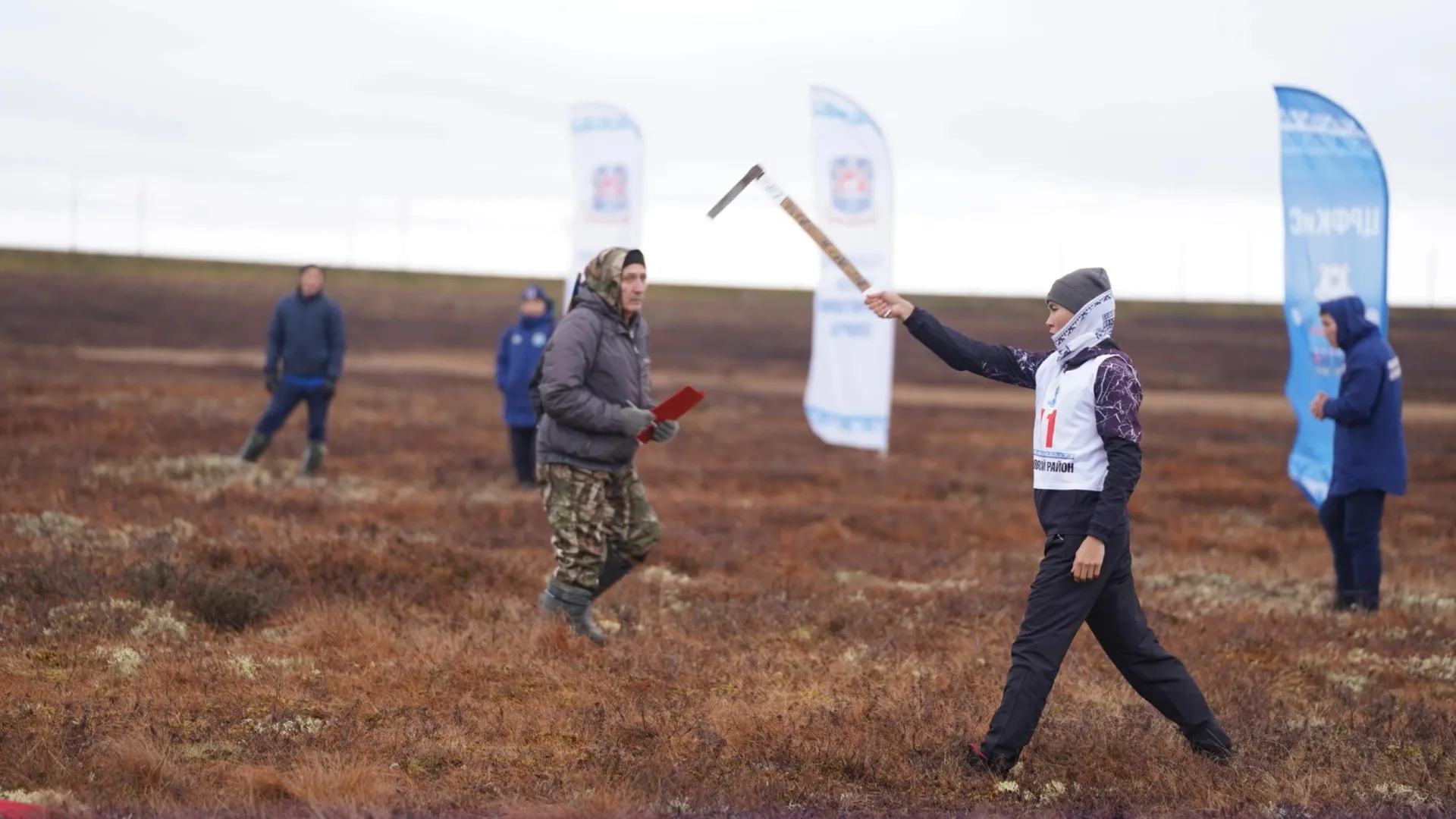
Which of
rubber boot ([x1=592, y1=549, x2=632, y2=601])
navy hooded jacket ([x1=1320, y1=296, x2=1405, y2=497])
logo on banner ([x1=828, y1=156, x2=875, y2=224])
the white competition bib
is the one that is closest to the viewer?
the white competition bib

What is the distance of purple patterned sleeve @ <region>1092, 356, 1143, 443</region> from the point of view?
511 cm

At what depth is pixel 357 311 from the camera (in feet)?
257

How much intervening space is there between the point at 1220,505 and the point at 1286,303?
266 inches

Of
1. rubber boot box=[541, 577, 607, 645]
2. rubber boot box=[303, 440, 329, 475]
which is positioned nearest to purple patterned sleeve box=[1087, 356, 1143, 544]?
rubber boot box=[541, 577, 607, 645]

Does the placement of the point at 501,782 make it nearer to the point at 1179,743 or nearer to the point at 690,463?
the point at 1179,743

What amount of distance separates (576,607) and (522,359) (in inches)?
292

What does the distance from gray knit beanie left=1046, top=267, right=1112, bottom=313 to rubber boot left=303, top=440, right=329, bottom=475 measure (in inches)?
453

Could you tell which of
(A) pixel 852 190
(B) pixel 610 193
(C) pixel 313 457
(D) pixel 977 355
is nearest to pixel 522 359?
(C) pixel 313 457

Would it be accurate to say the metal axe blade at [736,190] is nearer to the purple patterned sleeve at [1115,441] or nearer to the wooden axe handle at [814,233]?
the wooden axe handle at [814,233]

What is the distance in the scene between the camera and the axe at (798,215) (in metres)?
5.98

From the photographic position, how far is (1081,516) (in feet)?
17.3

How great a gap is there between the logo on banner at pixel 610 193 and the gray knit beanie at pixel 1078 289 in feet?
47.4

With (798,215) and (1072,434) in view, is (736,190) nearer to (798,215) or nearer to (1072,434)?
(798,215)

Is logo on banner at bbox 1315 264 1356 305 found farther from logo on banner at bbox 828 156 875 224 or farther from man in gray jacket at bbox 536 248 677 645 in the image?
logo on banner at bbox 828 156 875 224
